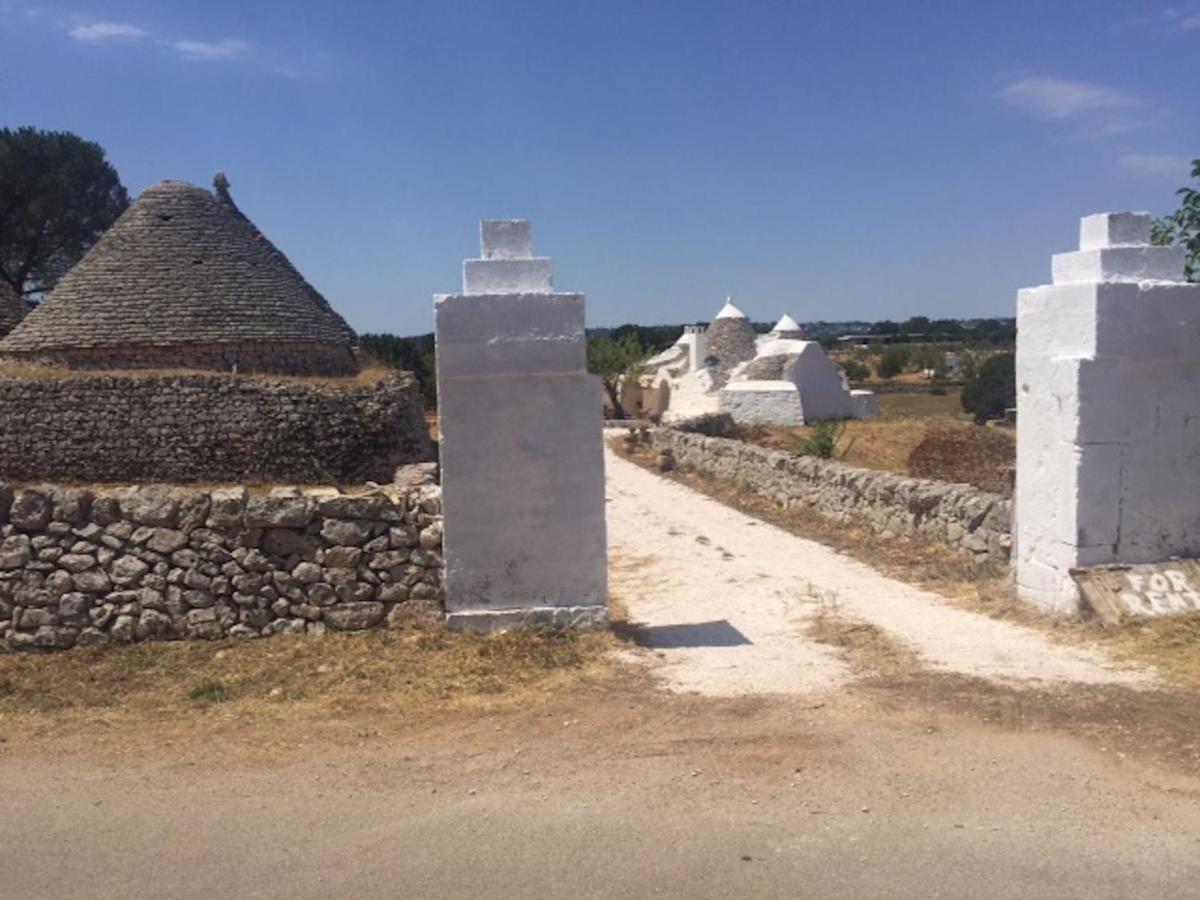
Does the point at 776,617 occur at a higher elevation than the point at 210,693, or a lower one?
lower

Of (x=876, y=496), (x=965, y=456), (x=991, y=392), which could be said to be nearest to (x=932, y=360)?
(x=991, y=392)

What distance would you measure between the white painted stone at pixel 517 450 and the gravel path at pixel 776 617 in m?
0.79

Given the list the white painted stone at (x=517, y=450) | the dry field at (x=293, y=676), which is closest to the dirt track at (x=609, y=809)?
the dry field at (x=293, y=676)

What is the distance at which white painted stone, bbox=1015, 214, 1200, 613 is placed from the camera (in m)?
6.27

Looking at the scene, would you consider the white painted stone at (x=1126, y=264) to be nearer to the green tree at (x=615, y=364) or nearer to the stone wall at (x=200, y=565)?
the stone wall at (x=200, y=565)

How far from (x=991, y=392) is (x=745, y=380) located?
14.0 metres

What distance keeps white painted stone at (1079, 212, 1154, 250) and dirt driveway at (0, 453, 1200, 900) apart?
264 centimetres

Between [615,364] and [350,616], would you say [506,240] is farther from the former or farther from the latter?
[615,364]

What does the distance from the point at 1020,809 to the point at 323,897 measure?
252cm

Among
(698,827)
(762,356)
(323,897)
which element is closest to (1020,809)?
(698,827)

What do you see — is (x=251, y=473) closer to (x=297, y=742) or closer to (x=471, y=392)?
(x=471, y=392)

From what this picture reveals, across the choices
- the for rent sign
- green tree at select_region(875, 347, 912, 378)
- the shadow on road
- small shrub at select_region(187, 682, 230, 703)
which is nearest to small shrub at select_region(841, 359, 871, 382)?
green tree at select_region(875, 347, 912, 378)

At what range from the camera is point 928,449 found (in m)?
20.0

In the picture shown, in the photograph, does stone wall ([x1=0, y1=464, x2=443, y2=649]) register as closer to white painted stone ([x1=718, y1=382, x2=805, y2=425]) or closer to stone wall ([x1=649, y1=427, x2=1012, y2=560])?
stone wall ([x1=649, y1=427, x2=1012, y2=560])
